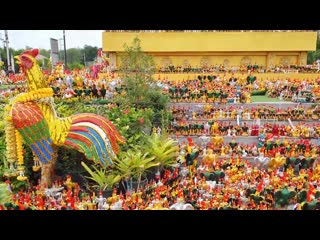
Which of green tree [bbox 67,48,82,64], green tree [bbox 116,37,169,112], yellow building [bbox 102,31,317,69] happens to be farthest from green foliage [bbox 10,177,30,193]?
green tree [bbox 67,48,82,64]

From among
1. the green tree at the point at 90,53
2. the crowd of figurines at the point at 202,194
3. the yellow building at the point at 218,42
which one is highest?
the green tree at the point at 90,53

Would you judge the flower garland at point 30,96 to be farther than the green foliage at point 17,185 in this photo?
No

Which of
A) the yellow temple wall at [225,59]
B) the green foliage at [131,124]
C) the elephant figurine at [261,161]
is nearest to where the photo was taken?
the elephant figurine at [261,161]

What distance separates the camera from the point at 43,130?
6344mm

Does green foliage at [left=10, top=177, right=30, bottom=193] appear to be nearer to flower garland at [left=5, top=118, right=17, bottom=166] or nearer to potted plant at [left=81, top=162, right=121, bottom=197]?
flower garland at [left=5, top=118, right=17, bottom=166]

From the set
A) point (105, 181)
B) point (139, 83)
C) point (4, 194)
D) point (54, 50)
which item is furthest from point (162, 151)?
point (54, 50)

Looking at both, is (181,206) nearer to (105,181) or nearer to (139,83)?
(105,181)

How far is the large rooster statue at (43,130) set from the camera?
20.4 ft

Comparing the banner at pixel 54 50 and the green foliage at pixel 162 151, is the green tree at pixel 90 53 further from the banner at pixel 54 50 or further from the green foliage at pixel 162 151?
the green foliage at pixel 162 151

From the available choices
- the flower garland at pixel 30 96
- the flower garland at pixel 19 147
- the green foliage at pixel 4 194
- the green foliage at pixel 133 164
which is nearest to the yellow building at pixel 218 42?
the green foliage at pixel 133 164

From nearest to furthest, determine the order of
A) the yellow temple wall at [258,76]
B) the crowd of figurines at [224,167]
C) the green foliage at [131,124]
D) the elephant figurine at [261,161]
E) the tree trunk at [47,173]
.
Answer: the crowd of figurines at [224,167]
the tree trunk at [47,173]
the elephant figurine at [261,161]
the green foliage at [131,124]
the yellow temple wall at [258,76]

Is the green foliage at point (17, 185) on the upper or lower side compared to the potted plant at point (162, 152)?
lower

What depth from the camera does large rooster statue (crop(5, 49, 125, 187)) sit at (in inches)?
245

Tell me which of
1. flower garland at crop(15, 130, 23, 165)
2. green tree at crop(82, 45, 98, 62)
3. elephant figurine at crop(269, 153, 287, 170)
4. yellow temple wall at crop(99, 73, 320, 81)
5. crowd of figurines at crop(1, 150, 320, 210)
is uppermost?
green tree at crop(82, 45, 98, 62)
